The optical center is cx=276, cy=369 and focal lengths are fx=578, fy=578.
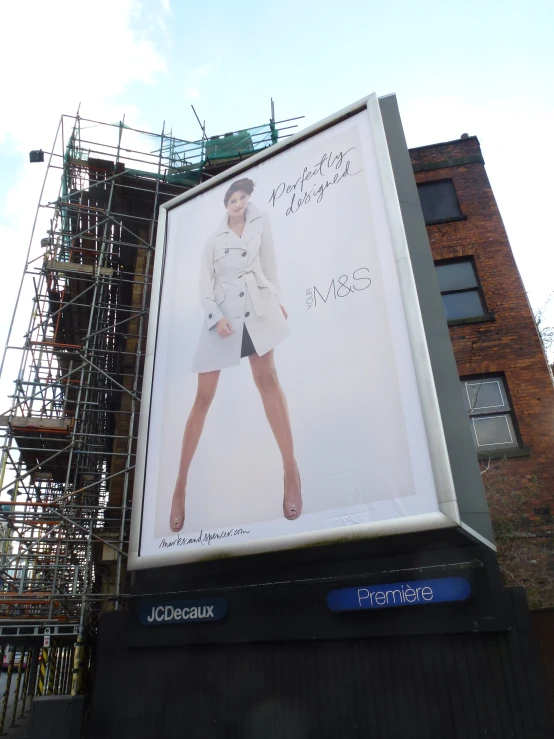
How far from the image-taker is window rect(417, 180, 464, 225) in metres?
15.9

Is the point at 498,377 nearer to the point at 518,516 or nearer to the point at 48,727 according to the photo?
the point at 518,516

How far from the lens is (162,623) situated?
1083 centimetres

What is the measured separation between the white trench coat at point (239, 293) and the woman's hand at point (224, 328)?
0.07 metres

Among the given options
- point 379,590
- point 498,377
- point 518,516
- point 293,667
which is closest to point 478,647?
point 379,590

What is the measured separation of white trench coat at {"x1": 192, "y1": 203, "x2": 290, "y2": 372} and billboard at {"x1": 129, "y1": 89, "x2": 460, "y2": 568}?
0.11 ft

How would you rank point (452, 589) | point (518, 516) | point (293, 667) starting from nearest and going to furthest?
point (452, 589), point (293, 667), point (518, 516)

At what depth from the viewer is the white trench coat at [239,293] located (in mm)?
12391

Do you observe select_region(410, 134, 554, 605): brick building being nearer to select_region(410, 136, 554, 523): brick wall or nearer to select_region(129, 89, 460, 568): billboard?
select_region(410, 136, 554, 523): brick wall

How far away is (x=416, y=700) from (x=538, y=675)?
5.69 ft

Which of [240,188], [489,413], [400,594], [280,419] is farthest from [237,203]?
[400,594]

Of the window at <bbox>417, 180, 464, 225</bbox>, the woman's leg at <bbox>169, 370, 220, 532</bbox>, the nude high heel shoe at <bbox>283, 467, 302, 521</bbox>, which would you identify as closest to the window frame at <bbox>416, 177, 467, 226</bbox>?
the window at <bbox>417, 180, 464, 225</bbox>

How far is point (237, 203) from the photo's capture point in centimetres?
1455

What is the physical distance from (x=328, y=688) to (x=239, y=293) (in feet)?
26.3

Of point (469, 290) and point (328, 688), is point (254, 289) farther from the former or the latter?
point (328, 688)
